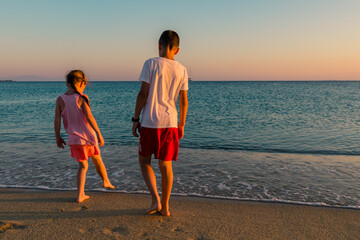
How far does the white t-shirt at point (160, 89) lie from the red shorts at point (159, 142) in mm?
59

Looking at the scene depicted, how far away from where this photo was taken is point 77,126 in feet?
11.4

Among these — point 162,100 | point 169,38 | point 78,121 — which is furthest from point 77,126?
point 169,38

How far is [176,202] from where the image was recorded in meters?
3.72

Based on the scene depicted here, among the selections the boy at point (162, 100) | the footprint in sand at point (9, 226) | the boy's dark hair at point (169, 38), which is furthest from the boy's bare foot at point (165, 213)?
the boy's dark hair at point (169, 38)

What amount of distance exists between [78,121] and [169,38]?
1654mm

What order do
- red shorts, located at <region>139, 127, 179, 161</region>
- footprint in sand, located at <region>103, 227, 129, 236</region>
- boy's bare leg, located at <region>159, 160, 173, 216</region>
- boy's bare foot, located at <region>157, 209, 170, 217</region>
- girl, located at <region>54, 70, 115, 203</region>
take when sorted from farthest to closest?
girl, located at <region>54, 70, 115, 203</region> < boy's bare foot, located at <region>157, 209, 170, 217</region> < boy's bare leg, located at <region>159, 160, 173, 216</region> < red shorts, located at <region>139, 127, 179, 161</region> < footprint in sand, located at <region>103, 227, 129, 236</region>

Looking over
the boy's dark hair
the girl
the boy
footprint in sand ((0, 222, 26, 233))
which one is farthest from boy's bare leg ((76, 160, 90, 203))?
the boy's dark hair

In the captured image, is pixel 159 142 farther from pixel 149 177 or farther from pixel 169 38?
pixel 169 38

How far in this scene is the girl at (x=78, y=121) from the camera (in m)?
3.35

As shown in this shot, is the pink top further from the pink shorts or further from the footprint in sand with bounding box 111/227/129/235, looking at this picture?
the footprint in sand with bounding box 111/227/129/235

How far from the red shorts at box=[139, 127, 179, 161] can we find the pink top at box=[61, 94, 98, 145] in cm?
101

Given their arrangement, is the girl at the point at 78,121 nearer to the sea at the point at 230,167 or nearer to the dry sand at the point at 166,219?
the dry sand at the point at 166,219

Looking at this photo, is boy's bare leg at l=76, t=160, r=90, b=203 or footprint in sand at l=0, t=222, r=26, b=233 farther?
boy's bare leg at l=76, t=160, r=90, b=203

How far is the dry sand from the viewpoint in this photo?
8.79 ft
